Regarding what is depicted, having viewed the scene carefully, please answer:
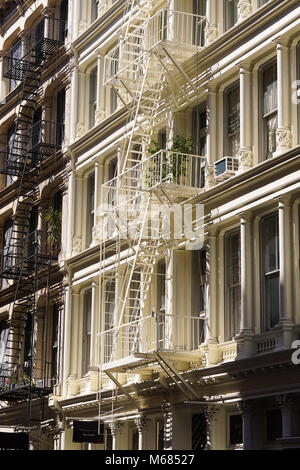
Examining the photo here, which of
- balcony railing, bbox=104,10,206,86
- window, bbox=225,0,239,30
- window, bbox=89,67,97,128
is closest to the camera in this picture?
window, bbox=225,0,239,30

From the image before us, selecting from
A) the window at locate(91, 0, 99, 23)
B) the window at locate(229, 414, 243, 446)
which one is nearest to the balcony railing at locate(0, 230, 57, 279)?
the window at locate(91, 0, 99, 23)

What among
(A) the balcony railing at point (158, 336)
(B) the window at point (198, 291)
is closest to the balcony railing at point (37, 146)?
(A) the balcony railing at point (158, 336)

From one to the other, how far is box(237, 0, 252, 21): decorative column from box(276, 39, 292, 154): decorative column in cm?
196

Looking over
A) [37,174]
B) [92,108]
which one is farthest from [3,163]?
[92,108]

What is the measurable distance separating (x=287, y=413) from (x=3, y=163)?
2324cm

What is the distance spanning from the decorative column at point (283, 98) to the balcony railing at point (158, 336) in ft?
16.7

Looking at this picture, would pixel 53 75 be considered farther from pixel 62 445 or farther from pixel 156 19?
pixel 62 445

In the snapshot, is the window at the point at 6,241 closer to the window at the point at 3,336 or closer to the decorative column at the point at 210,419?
the window at the point at 3,336

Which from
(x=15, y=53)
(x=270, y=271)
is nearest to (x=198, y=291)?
(x=270, y=271)

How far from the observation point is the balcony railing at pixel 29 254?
35062 millimetres

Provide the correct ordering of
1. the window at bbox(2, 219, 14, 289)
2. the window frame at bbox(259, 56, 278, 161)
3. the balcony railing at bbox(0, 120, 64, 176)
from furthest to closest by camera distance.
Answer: the window at bbox(2, 219, 14, 289) → the balcony railing at bbox(0, 120, 64, 176) → the window frame at bbox(259, 56, 278, 161)

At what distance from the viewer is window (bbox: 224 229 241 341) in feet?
80.1

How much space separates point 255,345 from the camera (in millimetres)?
23141

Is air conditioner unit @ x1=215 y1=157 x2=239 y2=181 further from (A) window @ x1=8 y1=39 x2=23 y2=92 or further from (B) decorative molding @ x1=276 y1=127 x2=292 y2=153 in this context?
(A) window @ x1=8 y1=39 x2=23 y2=92
